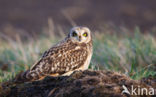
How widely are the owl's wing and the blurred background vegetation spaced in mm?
1593

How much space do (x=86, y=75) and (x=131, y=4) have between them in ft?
73.9

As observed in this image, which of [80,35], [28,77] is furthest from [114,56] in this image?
[28,77]

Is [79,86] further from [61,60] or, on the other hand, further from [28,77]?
[61,60]

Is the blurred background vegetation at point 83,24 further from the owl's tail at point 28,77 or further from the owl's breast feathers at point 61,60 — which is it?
the owl's tail at point 28,77

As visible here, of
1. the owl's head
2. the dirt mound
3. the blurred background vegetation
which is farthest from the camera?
the blurred background vegetation

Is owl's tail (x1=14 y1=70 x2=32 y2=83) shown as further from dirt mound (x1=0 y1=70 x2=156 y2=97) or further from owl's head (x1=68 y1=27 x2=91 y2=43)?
owl's head (x1=68 y1=27 x2=91 y2=43)

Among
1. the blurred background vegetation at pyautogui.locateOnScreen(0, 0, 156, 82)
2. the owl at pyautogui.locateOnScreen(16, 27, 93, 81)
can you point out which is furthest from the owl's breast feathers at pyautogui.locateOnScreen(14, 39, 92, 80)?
the blurred background vegetation at pyautogui.locateOnScreen(0, 0, 156, 82)

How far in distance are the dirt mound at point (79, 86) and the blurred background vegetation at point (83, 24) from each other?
2828mm

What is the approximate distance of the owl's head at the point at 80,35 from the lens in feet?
21.6

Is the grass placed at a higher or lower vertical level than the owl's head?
lower

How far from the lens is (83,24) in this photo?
69.3 ft

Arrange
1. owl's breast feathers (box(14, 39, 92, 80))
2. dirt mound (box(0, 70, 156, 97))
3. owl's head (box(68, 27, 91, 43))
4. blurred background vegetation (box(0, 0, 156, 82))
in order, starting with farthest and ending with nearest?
1. blurred background vegetation (box(0, 0, 156, 82))
2. owl's head (box(68, 27, 91, 43))
3. owl's breast feathers (box(14, 39, 92, 80))
4. dirt mound (box(0, 70, 156, 97))

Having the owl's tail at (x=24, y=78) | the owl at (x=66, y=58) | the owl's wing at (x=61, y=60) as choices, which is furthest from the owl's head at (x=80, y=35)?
the owl's tail at (x=24, y=78)

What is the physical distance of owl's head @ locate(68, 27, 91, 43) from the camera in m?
6.60
